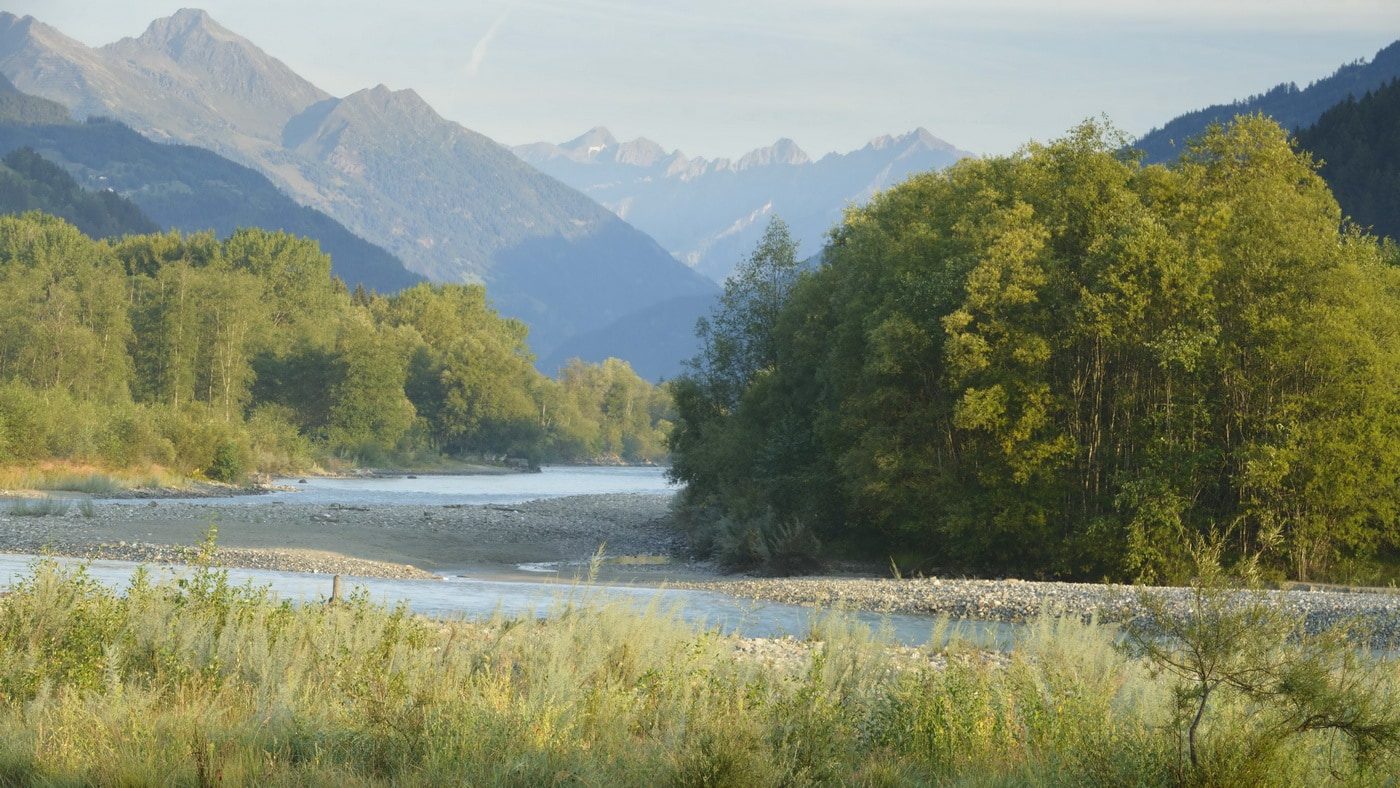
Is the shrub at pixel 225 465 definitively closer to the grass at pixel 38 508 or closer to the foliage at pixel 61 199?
the grass at pixel 38 508

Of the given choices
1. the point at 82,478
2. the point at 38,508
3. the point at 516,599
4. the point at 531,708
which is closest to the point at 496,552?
the point at 38,508

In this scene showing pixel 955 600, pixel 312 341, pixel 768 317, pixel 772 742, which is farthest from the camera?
pixel 312 341

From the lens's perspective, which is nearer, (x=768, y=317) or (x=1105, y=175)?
(x=1105, y=175)

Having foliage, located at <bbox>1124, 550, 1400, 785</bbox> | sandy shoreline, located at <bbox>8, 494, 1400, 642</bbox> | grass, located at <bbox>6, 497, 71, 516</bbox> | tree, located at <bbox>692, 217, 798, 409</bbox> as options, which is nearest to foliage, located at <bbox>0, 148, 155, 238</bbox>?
sandy shoreline, located at <bbox>8, 494, 1400, 642</bbox>

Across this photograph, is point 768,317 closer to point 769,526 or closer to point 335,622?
point 769,526

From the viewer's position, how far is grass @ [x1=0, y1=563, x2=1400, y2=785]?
8.28 m

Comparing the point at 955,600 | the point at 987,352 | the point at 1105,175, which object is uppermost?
the point at 1105,175

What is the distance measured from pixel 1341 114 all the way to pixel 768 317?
6265cm

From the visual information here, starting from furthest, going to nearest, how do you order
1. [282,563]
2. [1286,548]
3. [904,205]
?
[904,205], [282,563], [1286,548]

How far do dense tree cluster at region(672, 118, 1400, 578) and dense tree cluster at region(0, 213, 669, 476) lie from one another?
145 ft

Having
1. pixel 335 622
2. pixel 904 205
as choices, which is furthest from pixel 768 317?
pixel 335 622

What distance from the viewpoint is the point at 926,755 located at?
955 cm

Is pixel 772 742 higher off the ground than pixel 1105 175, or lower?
lower

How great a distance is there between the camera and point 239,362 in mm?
100062
